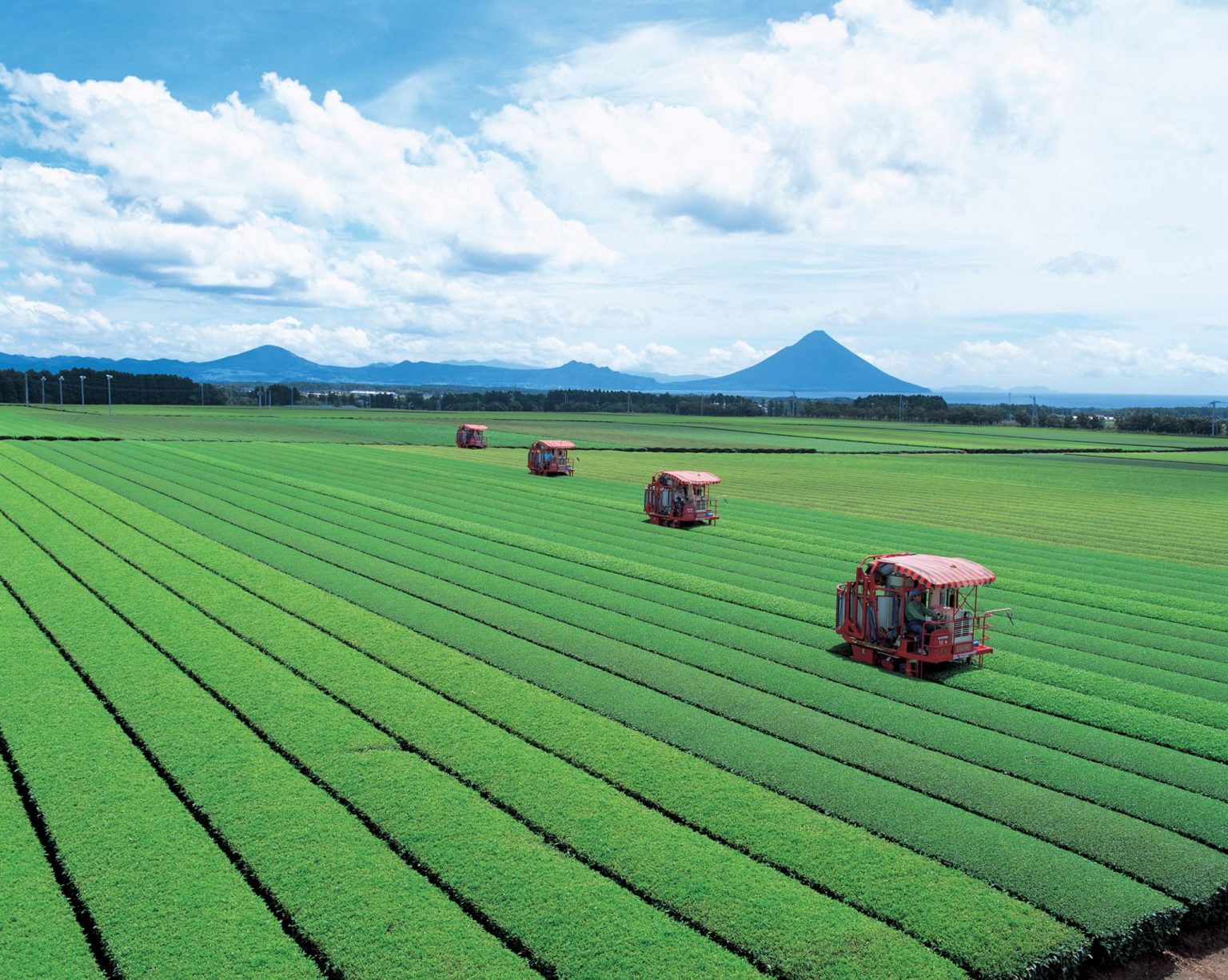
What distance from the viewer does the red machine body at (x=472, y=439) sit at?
82938mm

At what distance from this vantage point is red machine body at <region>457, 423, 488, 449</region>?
82938mm

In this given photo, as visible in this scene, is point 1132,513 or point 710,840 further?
point 1132,513

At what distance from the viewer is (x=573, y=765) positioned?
→ 47.3 ft

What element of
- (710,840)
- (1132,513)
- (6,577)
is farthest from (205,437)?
(710,840)

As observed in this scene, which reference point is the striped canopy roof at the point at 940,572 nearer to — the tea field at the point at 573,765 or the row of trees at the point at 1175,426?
the tea field at the point at 573,765

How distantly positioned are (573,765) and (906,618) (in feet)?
27.7

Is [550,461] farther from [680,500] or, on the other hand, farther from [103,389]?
[103,389]

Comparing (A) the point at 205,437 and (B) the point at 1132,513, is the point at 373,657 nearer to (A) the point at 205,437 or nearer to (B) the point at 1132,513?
(B) the point at 1132,513

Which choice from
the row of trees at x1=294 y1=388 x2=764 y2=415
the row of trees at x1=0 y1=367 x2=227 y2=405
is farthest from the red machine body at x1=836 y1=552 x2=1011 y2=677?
the row of trees at x1=0 y1=367 x2=227 y2=405

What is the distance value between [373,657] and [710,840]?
369 inches

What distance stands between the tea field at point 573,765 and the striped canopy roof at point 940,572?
2075 mm

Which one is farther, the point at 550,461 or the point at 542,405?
the point at 542,405

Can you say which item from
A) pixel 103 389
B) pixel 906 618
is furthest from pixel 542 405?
pixel 906 618

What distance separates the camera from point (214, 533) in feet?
109
